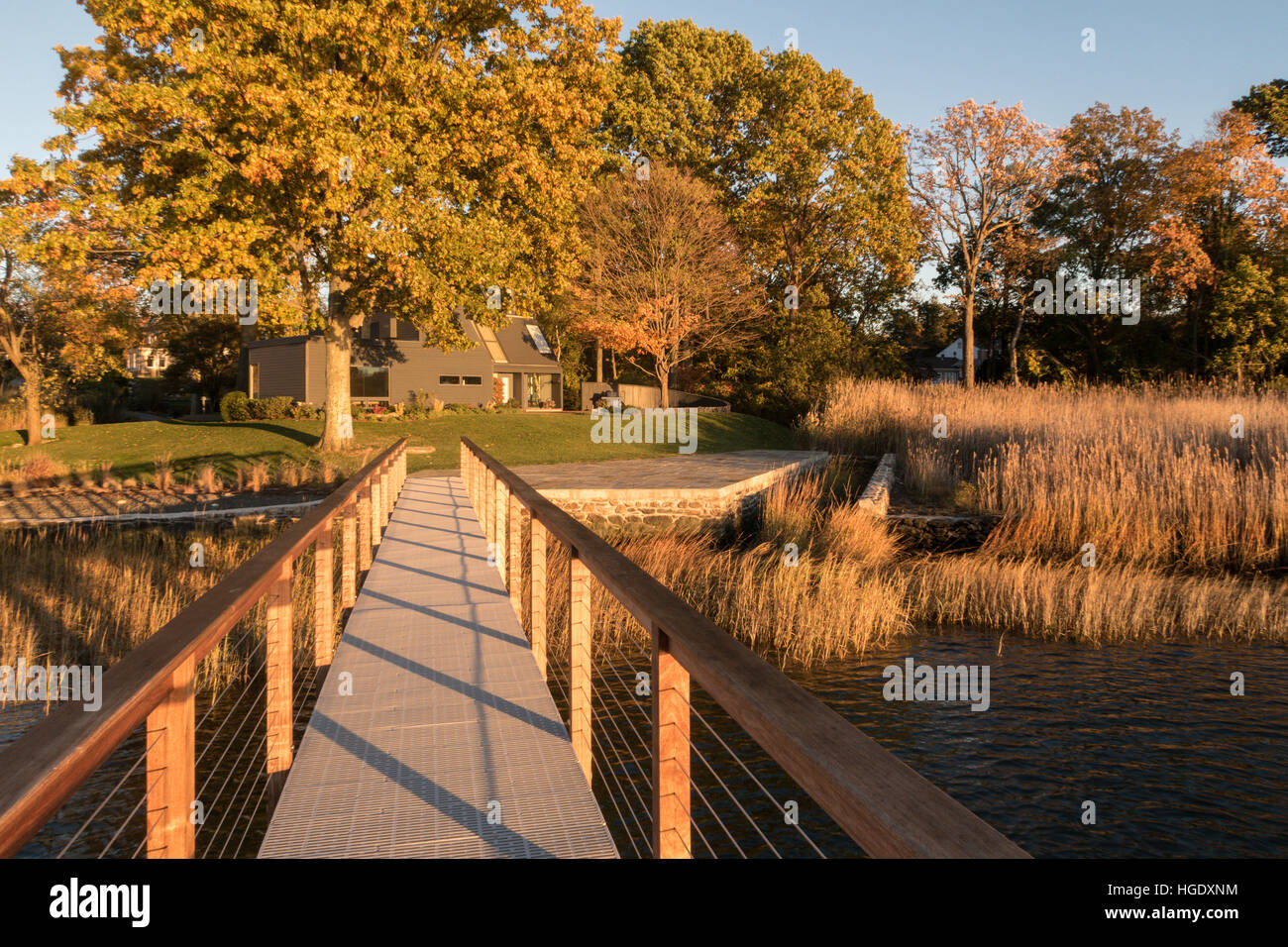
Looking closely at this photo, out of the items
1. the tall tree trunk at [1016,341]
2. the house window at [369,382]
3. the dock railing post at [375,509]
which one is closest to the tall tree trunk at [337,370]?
the dock railing post at [375,509]

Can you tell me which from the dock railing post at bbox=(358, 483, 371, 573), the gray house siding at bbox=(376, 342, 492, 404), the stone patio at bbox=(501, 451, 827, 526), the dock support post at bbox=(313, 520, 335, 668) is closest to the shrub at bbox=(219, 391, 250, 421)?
the gray house siding at bbox=(376, 342, 492, 404)

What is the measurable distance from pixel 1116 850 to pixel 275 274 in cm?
1870

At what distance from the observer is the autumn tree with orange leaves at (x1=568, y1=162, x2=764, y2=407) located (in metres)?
33.8

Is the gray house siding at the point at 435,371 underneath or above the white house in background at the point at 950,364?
underneath

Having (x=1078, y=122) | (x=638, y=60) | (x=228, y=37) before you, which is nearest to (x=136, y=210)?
(x=228, y=37)

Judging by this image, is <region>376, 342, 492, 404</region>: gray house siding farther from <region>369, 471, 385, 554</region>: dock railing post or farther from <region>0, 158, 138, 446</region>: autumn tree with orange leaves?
<region>369, 471, 385, 554</region>: dock railing post

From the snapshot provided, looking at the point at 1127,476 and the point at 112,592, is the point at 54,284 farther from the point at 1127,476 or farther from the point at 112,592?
the point at 1127,476

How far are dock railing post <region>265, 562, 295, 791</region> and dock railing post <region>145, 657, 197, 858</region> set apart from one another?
5.23 ft

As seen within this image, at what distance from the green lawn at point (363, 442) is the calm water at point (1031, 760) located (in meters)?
14.7

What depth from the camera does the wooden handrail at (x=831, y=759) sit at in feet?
3.75

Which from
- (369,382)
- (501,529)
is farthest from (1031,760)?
(369,382)

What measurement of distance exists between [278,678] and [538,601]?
A: 5.32 ft

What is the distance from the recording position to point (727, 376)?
133ft

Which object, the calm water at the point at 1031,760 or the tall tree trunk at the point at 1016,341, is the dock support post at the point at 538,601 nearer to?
the calm water at the point at 1031,760
